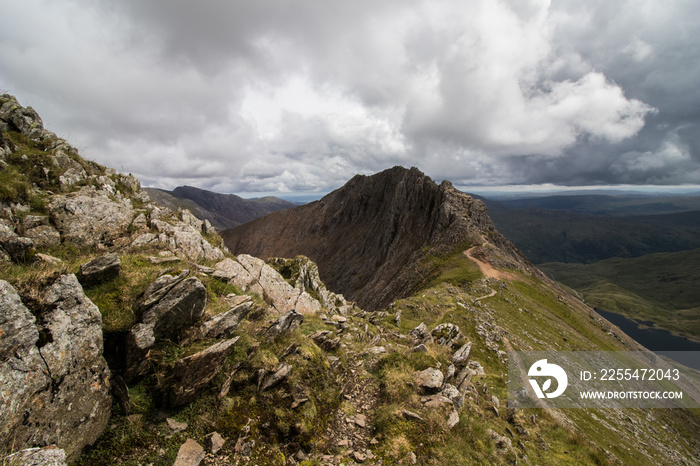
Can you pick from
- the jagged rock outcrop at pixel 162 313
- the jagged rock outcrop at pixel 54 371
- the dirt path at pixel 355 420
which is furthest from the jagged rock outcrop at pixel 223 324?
the dirt path at pixel 355 420

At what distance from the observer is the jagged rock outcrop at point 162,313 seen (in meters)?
8.34

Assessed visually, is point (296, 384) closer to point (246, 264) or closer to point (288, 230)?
point (246, 264)

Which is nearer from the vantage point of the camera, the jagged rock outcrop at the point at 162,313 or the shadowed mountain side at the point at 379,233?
the jagged rock outcrop at the point at 162,313

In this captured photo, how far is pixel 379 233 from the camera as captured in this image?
416 ft

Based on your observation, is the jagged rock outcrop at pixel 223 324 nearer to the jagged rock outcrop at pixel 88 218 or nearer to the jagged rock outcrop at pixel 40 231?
→ the jagged rock outcrop at pixel 88 218

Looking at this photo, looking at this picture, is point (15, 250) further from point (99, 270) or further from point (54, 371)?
point (54, 371)

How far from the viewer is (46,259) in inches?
397

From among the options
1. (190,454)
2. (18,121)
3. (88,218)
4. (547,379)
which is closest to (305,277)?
(88,218)

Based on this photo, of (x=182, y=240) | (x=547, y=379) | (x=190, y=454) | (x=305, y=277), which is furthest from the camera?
(x=305, y=277)

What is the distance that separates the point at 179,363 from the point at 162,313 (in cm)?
180

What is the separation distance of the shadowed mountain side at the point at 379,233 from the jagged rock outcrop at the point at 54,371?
68.8 metres

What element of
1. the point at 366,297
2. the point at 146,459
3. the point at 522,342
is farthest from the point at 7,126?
the point at 366,297

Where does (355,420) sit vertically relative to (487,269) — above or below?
above

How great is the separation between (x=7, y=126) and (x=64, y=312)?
73.8 feet
